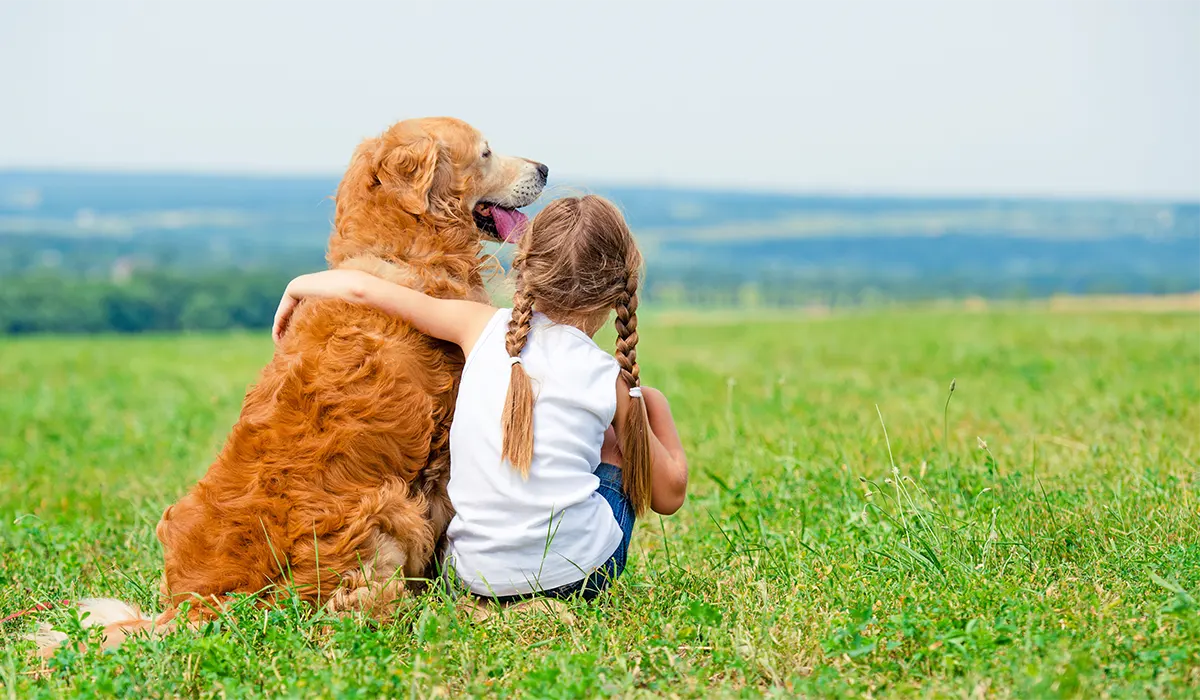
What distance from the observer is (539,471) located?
3.24 meters

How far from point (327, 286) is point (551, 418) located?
90 cm

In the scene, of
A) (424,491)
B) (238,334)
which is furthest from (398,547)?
(238,334)

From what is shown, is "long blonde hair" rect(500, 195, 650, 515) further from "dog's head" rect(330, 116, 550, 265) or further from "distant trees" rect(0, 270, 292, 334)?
"distant trees" rect(0, 270, 292, 334)

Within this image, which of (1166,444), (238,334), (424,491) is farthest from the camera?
(238,334)

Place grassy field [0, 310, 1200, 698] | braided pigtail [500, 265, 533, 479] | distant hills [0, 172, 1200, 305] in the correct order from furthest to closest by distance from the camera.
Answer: distant hills [0, 172, 1200, 305], braided pigtail [500, 265, 533, 479], grassy field [0, 310, 1200, 698]

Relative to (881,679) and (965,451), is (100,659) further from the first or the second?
(965,451)

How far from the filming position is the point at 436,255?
3725mm

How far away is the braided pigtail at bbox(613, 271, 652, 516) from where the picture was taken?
10.9ft

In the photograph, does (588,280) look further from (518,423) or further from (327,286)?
(327,286)

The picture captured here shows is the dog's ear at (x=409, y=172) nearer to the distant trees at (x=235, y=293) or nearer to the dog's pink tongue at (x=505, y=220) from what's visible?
the dog's pink tongue at (x=505, y=220)

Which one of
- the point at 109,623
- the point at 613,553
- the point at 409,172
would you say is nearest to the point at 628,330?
the point at 613,553

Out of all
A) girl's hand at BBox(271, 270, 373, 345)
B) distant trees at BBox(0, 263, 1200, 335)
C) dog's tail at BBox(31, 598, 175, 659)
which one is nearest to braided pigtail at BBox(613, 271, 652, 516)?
girl's hand at BBox(271, 270, 373, 345)

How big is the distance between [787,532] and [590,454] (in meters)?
1.10

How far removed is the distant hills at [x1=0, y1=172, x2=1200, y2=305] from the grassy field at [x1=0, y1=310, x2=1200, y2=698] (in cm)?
2167
